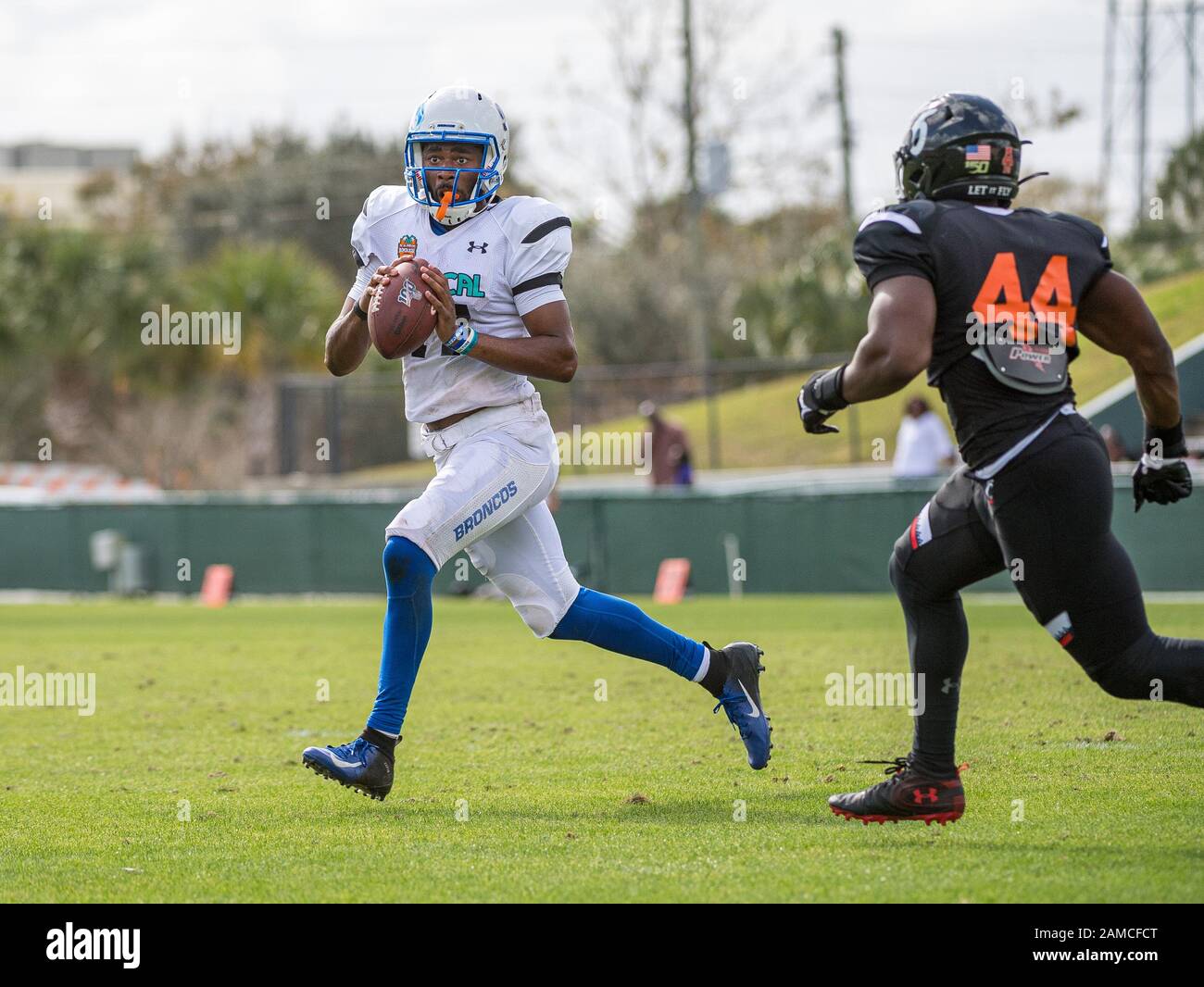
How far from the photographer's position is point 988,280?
4656 mm

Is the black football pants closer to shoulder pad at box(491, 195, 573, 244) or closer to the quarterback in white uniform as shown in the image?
the quarterback in white uniform

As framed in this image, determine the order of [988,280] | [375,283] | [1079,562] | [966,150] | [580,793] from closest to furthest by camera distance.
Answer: [1079,562] < [988,280] < [966,150] < [375,283] < [580,793]

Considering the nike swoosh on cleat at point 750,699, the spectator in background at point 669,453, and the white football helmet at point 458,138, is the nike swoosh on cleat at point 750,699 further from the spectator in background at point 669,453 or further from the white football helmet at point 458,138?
the spectator in background at point 669,453

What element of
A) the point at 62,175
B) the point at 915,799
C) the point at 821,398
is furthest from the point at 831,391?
the point at 62,175

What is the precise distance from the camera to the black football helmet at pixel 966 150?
189 inches

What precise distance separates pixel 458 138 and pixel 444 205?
0.24 metres

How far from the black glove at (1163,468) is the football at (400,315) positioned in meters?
2.34

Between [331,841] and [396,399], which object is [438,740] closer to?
[331,841]

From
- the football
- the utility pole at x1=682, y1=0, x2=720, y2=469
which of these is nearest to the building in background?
the utility pole at x1=682, y1=0, x2=720, y2=469

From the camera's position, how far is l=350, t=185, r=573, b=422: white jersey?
5.91m

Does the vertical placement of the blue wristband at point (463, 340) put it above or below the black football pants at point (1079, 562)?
above

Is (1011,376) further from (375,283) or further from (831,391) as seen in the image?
(375,283)

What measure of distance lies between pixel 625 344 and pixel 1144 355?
119 ft

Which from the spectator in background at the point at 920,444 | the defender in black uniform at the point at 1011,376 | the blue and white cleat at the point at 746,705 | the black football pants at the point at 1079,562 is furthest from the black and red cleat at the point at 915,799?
the spectator in background at the point at 920,444
